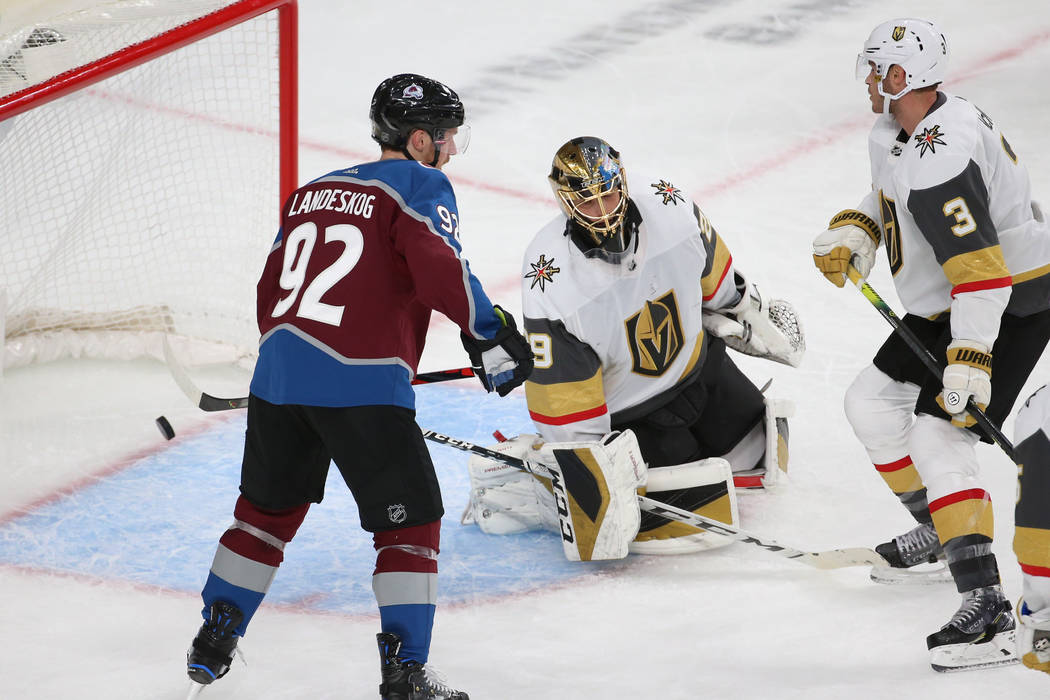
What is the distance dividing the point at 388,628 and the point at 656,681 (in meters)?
0.53

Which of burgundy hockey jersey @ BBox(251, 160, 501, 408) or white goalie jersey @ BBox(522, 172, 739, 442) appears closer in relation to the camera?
burgundy hockey jersey @ BBox(251, 160, 501, 408)

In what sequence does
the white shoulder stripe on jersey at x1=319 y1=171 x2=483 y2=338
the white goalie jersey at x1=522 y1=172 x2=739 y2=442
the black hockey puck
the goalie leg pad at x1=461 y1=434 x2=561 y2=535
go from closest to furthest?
the white shoulder stripe on jersey at x1=319 y1=171 x2=483 y2=338 < the white goalie jersey at x1=522 y1=172 x2=739 y2=442 < the goalie leg pad at x1=461 y1=434 x2=561 y2=535 < the black hockey puck

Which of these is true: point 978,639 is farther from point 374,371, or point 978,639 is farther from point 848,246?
point 374,371

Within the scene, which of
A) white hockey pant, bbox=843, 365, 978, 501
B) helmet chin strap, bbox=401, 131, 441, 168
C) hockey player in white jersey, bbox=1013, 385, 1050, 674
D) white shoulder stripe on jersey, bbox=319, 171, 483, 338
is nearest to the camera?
hockey player in white jersey, bbox=1013, 385, 1050, 674

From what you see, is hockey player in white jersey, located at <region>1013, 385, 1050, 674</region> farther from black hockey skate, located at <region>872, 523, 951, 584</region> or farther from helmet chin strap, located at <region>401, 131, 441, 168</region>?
helmet chin strap, located at <region>401, 131, 441, 168</region>

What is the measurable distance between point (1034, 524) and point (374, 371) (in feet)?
3.50

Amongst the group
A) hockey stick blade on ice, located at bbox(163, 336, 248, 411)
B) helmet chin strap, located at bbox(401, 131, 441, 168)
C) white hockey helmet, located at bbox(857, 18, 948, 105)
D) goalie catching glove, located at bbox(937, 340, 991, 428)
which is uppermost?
white hockey helmet, located at bbox(857, 18, 948, 105)

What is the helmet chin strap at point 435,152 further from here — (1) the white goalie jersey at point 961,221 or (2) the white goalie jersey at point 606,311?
(1) the white goalie jersey at point 961,221

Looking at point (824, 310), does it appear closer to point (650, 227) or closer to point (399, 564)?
point (650, 227)

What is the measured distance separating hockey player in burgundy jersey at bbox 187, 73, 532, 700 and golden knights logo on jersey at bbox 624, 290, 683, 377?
0.62 m

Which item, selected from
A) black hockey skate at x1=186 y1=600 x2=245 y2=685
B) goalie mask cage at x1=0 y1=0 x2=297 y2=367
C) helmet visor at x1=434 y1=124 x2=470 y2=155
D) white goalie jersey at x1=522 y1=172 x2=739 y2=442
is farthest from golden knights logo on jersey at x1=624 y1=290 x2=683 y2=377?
goalie mask cage at x1=0 y1=0 x2=297 y2=367

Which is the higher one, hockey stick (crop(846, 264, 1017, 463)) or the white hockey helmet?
the white hockey helmet

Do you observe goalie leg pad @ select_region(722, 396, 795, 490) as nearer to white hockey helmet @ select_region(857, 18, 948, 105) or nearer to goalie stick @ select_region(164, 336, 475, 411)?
goalie stick @ select_region(164, 336, 475, 411)

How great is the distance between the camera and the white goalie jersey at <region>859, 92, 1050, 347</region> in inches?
94.0
